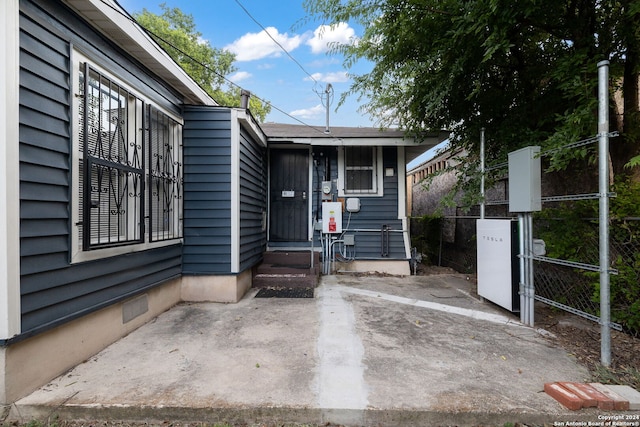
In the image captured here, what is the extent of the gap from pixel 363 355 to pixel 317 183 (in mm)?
4087

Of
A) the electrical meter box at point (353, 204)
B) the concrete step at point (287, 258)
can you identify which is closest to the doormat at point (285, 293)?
the concrete step at point (287, 258)

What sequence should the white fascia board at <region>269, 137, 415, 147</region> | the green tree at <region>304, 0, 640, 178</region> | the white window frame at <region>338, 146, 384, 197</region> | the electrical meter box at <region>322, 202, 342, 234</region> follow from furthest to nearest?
the white window frame at <region>338, 146, 384, 197</region>
the electrical meter box at <region>322, 202, 342, 234</region>
the white fascia board at <region>269, 137, 415, 147</region>
the green tree at <region>304, 0, 640, 178</region>

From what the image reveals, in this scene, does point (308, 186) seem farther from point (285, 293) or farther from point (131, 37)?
point (131, 37)

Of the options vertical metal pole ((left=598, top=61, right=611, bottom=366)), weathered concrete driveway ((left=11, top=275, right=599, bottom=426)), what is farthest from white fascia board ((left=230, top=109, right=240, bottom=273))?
vertical metal pole ((left=598, top=61, right=611, bottom=366))

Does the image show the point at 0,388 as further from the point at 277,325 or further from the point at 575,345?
the point at 575,345

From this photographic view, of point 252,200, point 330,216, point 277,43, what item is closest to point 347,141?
point 330,216

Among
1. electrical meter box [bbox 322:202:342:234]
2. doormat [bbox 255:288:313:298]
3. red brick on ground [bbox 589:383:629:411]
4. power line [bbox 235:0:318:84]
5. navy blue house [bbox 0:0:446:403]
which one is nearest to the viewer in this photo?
red brick on ground [bbox 589:383:629:411]

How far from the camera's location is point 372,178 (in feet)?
19.9

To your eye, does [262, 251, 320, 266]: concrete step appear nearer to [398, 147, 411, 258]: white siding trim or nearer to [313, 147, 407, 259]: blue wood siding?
[313, 147, 407, 259]: blue wood siding

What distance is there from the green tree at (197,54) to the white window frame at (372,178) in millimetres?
10741

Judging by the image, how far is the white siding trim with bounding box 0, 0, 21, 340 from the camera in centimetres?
178

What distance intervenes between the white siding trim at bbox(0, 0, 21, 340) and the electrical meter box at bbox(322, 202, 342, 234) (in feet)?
14.4

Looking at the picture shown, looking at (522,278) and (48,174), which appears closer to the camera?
(48,174)

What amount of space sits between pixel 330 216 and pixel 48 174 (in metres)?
4.27
